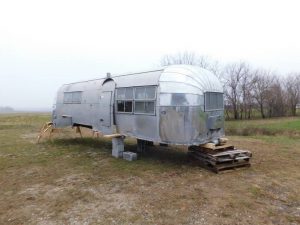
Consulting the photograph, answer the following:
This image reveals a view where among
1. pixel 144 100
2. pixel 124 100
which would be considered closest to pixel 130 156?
pixel 124 100

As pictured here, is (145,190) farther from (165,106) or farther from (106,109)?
(106,109)

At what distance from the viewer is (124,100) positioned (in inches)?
428

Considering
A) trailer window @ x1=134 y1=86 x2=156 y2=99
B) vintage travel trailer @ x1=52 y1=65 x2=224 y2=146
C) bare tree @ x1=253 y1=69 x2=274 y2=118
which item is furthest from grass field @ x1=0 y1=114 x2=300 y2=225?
bare tree @ x1=253 y1=69 x2=274 y2=118

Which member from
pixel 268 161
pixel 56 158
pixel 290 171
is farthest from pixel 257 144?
pixel 56 158

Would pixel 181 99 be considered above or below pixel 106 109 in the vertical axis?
above

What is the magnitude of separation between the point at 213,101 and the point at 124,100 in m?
3.46

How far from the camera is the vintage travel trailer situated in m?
9.05

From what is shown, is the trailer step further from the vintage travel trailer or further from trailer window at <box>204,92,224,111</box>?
trailer window at <box>204,92,224,111</box>

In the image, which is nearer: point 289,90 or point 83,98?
point 83,98

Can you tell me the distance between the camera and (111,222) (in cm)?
555

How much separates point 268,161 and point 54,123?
37.0 ft

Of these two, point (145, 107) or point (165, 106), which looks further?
point (145, 107)

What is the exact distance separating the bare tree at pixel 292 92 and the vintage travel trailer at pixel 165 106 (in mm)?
45204

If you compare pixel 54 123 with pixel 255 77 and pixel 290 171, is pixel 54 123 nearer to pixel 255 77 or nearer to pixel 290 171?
pixel 290 171
